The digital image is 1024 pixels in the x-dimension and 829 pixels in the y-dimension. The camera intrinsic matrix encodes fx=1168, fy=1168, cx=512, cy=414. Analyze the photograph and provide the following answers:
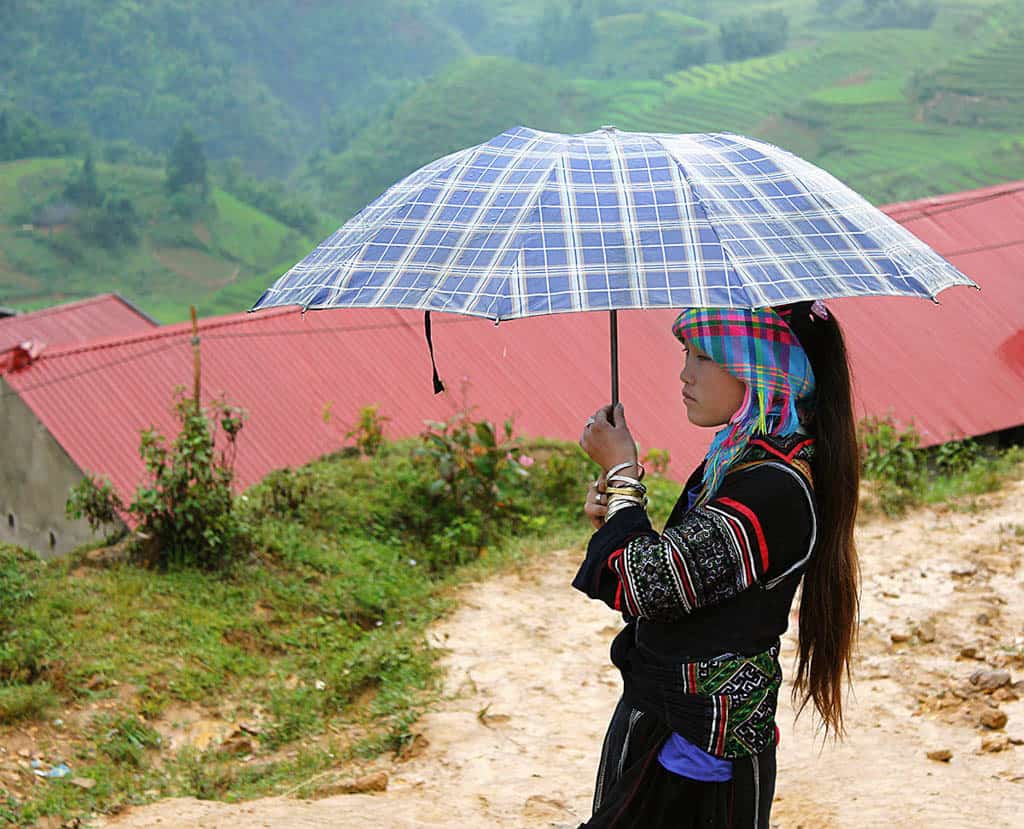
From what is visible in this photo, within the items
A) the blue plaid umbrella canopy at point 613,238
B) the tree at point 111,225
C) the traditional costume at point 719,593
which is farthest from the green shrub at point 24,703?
the tree at point 111,225

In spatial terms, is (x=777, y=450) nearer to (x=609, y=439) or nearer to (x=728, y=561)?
(x=728, y=561)

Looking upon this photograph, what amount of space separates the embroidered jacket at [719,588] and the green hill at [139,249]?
52690mm

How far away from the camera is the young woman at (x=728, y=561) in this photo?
1.90m

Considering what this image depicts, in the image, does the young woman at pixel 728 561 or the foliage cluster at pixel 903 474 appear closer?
the young woman at pixel 728 561

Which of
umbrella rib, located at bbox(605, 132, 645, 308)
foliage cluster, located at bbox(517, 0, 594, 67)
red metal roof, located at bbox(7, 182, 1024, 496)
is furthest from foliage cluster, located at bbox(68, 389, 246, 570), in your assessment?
foliage cluster, located at bbox(517, 0, 594, 67)

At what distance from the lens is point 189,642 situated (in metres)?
5.42

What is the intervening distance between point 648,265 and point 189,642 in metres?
4.10

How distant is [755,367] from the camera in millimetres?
1946

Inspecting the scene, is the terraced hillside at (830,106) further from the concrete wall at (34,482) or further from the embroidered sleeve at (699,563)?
the embroidered sleeve at (699,563)

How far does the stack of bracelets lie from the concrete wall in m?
8.79

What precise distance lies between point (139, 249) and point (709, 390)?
6031 cm

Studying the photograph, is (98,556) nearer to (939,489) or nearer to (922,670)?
(922,670)

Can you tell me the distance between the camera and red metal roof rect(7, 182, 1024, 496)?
33.1 ft

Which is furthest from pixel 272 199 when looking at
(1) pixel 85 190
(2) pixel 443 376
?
(2) pixel 443 376
